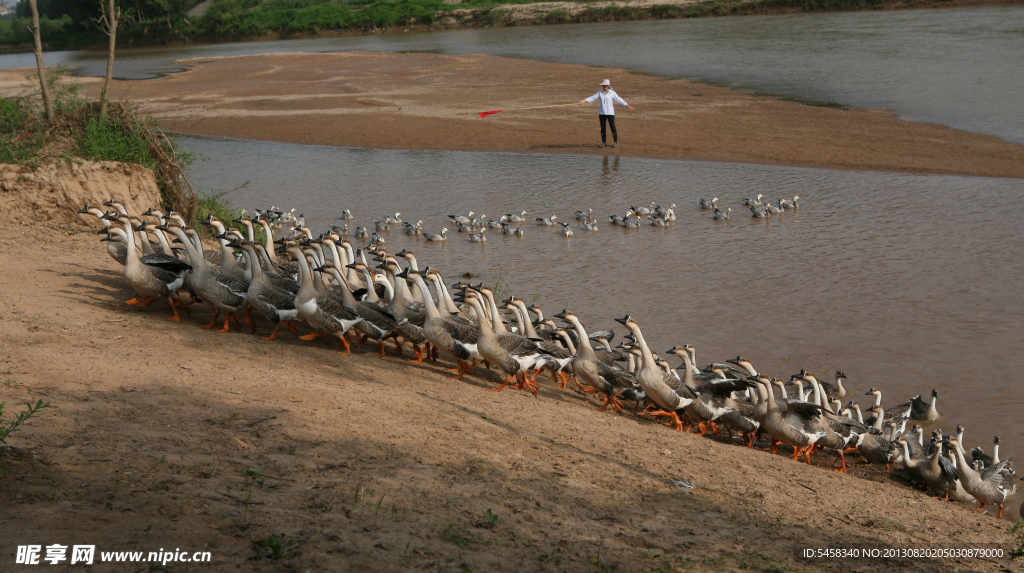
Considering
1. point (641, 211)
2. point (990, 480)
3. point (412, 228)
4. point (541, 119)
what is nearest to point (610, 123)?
point (541, 119)

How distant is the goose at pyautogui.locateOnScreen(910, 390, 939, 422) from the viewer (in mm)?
9492

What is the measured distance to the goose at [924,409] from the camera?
31.1 feet

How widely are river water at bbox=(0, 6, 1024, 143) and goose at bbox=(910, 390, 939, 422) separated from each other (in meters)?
18.0

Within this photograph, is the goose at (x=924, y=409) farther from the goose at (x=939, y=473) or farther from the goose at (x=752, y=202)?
the goose at (x=752, y=202)

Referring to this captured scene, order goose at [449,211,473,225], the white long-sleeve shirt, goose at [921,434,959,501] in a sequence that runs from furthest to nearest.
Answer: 1. the white long-sleeve shirt
2. goose at [449,211,473,225]
3. goose at [921,434,959,501]

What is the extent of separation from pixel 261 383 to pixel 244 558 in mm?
3600

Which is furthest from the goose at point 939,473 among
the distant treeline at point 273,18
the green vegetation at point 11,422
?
the distant treeline at point 273,18

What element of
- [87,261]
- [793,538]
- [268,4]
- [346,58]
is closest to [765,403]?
[793,538]

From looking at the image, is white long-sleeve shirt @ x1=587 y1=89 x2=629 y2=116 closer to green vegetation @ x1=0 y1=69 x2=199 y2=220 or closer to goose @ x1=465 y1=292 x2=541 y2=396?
green vegetation @ x1=0 y1=69 x2=199 y2=220

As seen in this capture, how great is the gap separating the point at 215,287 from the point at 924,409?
9.02 meters

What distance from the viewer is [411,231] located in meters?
17.6

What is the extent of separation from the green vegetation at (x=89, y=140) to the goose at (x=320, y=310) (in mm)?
6102

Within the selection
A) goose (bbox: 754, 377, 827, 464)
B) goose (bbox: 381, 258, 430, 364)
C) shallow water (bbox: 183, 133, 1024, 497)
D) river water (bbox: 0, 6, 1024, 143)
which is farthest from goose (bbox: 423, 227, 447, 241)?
river water (bbox: 0, 6, 1024, 143)

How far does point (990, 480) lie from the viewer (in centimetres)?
811
